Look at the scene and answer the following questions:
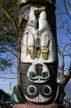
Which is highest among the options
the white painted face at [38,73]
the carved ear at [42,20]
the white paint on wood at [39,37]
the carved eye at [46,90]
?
the carved ear at [42,20]

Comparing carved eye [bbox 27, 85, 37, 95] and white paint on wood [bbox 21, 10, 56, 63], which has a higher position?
white paint on wood [bbox 21, 10, 56, 63]

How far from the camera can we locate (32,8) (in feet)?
46.8

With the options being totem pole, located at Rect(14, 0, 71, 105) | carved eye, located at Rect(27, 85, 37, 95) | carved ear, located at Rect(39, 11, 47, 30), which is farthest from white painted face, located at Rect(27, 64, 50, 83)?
carved ear, located at Rect(39, 11, 47, 30)

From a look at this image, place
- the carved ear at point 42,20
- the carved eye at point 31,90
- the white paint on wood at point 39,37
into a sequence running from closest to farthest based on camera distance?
1. the carved eye at point 31,90
2. the white paint on wood at point 39,37
3. the carved ear at point 42,20

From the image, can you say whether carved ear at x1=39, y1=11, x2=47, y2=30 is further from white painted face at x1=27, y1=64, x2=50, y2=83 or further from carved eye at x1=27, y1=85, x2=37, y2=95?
carved eye at x1=27, y1=85, x2=37, y2=95

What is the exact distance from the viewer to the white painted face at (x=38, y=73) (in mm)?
13477

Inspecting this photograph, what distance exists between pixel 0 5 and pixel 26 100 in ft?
18.5

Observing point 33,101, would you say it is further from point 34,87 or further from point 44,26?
point 44,26

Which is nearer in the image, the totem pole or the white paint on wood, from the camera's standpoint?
the totem pole

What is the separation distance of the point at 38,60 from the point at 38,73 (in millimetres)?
467

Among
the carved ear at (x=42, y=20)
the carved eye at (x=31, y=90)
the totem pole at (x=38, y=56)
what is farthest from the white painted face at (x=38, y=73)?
the carved ear at (x=42, y=20)

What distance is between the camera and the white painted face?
13477 millimetres

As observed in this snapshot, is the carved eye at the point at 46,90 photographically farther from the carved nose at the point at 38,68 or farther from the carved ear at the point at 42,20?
the carved ear at the point at 42,20

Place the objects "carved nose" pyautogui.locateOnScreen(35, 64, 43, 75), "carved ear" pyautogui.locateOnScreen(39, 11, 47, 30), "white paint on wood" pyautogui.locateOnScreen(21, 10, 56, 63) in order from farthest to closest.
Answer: "carved ear" pyautogui.locateOnScreen(39, 11, 47, 30)
"white paint on wood" pyautogui.locateOnScreen(21, 10, 56, 63)
"carved nose" pyautogui.locateOnScreen(35, 64, 43, 75)
